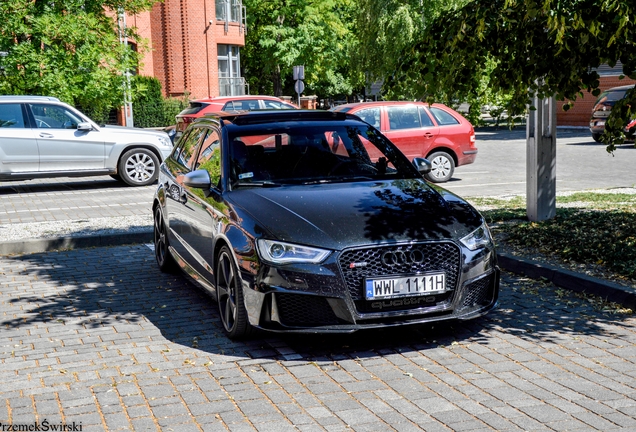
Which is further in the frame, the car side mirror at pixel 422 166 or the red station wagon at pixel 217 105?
the red station wagon at pixel 217 105

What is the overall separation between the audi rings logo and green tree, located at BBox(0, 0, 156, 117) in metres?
16.8

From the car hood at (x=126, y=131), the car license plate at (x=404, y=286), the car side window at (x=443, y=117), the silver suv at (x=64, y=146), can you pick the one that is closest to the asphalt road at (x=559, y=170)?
the car side window at (x=443, y=117)

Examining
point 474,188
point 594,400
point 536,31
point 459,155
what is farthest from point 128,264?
point 459,155

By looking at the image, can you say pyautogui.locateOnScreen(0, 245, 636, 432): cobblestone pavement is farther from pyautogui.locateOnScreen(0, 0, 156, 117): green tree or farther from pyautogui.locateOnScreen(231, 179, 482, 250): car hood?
pyautogui.locateOnScreen(0, 0, 156, 117): green tree

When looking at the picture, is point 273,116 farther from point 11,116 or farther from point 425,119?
point 11,116

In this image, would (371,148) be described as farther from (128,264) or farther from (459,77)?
(128,264)

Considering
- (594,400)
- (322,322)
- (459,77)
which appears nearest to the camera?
(594,400)

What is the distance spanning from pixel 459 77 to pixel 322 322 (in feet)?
12.3

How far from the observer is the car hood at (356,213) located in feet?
18.9

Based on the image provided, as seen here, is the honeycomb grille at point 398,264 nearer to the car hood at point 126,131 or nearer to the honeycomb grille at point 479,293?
the honeycomb grille at point 479,293

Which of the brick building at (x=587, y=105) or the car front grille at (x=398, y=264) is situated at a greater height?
the brick building at (x=587, y=105)

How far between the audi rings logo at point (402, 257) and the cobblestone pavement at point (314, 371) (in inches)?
24.8

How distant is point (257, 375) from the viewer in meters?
5.40

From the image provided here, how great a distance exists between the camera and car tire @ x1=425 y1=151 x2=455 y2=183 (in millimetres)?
17672
